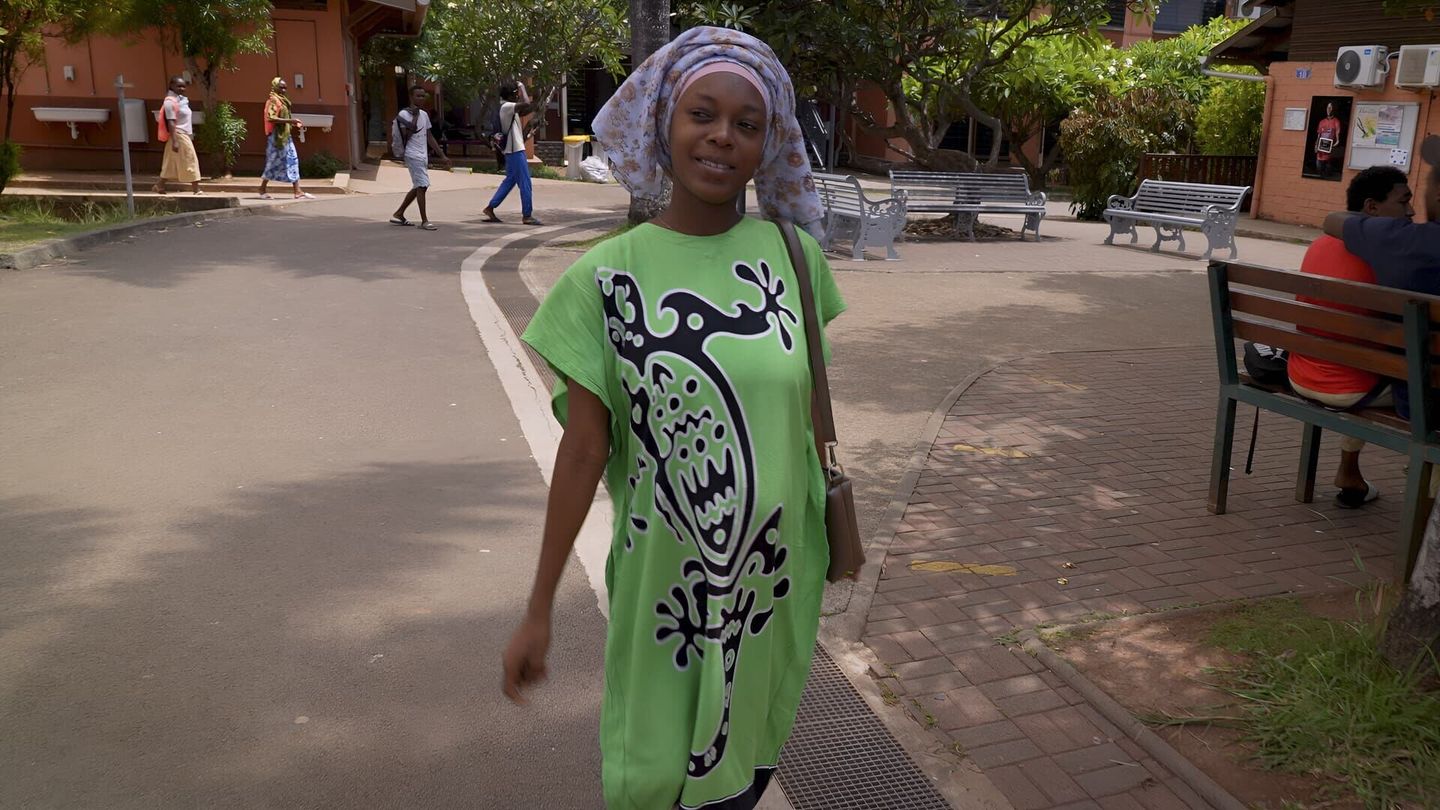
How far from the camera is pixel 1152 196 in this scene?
17156 millimetres

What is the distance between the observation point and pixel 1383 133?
19.6 meters

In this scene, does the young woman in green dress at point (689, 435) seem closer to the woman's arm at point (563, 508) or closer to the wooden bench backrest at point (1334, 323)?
the woman's arm at point (563, 508)

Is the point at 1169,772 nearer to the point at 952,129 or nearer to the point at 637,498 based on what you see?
the point at 637,498

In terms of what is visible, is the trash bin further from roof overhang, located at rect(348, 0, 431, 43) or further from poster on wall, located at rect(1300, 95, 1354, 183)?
poster on wall, located at rect(1300, 95, 1354, 183)

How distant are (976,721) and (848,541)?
4.87 feet

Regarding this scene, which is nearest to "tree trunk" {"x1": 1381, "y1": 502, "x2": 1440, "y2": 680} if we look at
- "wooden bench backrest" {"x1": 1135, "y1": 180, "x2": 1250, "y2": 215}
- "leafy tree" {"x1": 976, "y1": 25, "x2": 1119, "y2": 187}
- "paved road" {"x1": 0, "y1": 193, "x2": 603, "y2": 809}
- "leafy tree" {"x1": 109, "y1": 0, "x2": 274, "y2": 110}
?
"paved road" {"x1": 0, "y1": 193, "x2": 603, "y2": 809}

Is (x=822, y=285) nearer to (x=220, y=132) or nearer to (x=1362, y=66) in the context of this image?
(x=1362, y=66)

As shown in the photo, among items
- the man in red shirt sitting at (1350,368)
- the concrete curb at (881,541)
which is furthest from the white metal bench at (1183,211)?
the man in red shirt sitting at (1350,368)

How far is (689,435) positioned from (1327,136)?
21529 millimetres

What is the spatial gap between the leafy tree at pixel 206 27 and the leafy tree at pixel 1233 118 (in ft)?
59.8

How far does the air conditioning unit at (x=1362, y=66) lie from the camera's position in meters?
19.0

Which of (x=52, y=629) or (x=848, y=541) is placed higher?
(x=848, y=541)

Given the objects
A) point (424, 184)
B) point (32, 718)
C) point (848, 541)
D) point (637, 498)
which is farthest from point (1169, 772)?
point (424, 184)

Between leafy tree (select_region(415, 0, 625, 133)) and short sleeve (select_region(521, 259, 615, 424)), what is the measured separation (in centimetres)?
2668
